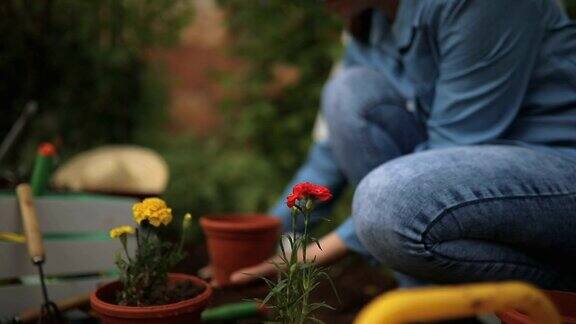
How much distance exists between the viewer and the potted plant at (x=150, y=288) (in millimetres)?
833

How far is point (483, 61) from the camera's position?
3.29ft

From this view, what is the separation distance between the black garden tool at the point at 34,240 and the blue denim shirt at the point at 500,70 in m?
0.81

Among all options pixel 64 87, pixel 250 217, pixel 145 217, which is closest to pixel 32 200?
pixel 145 217

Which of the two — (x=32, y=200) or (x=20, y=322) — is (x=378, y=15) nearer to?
(x=32, y=200)

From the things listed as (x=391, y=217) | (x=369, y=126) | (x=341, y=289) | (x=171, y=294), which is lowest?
(x=341, y=289)

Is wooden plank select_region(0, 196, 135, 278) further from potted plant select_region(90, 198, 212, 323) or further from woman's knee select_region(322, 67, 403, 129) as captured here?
woman's knee select_region(322, 67, 403, 129)

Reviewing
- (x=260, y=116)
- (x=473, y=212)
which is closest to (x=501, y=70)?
(x=473, y=212)

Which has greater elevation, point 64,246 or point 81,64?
point 81,64

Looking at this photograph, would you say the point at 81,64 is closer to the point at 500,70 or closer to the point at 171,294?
the point at 171,294

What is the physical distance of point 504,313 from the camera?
2.44ft

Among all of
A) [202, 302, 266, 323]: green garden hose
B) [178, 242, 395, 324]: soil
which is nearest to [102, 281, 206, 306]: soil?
[202, 302, 266, 323]: green garden hose

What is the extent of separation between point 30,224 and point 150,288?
301 millimetres

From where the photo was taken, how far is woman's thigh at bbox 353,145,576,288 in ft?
2.93

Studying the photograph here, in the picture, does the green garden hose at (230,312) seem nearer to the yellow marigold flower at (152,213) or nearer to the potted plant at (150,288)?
the potted plant at (150,288)
